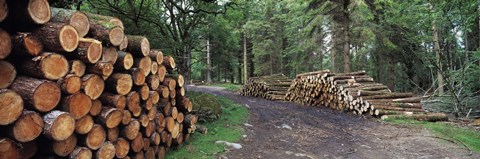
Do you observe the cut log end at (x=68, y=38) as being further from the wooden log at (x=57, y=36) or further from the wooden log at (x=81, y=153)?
the wooden log at (x=81, y=153)

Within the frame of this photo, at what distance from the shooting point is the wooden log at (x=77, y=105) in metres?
3.44

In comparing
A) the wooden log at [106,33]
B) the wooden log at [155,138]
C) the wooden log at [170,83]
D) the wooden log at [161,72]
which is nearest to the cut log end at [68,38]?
the wooden log at [106,33]

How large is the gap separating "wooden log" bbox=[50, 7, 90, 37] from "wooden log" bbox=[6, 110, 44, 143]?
1.23m

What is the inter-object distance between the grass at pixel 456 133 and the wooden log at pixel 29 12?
24.2 ft

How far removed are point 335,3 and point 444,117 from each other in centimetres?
729

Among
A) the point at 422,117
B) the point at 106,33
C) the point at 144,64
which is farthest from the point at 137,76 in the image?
the point at 422,117

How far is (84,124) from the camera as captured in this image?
12.2 ft

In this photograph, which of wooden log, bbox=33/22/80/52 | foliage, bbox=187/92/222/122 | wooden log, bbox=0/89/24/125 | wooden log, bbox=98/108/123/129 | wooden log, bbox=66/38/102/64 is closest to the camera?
wooden log, bbox=0/89/24/125

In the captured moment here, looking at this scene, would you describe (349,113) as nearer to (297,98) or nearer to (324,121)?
(324,121)

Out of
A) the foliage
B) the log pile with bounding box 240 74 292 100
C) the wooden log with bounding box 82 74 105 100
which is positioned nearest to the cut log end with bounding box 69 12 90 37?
the wooden log with bounding box 82 74 105 100

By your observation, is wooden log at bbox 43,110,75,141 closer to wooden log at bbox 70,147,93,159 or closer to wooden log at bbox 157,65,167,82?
wooden log at bbox 70,147,93,159

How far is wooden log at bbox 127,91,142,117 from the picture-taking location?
455 cm

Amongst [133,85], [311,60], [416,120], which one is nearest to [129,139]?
[133,85]

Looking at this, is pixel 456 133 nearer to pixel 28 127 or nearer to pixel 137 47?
pixel 137 47
